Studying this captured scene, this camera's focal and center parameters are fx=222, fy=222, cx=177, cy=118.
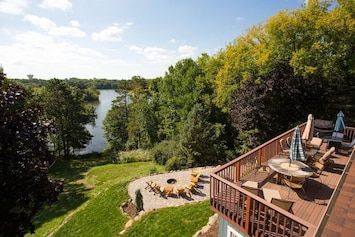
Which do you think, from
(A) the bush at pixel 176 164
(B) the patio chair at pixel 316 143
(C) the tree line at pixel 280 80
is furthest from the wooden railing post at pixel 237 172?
(A) the bush at pixel 176 164

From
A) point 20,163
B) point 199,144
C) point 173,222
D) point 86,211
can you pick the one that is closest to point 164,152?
point 199,144

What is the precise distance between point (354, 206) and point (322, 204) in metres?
3.08

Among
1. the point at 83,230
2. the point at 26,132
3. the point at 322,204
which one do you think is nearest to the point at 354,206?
the point at 322,204

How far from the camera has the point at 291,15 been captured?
1833cm

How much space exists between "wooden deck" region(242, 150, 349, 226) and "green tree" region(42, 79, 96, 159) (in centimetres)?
2866

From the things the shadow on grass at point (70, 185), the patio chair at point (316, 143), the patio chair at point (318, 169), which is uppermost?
the patio chair at point (316, 143)

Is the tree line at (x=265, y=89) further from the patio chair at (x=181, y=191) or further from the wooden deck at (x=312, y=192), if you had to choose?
the patio chair at (x=181, y=191)

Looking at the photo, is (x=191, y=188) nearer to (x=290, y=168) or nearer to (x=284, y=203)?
(x=290, y=168)

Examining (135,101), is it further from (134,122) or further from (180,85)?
(180,85)

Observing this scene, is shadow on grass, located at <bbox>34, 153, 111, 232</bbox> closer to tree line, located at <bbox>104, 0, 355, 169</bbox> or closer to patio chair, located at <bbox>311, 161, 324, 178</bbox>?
tree line, located at <bbox>104, 0, 355, 169</bbox>

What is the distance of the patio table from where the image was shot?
251 inches

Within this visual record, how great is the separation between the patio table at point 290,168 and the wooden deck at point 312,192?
569mm

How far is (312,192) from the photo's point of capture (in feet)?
22.3

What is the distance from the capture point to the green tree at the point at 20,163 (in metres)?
4.82
